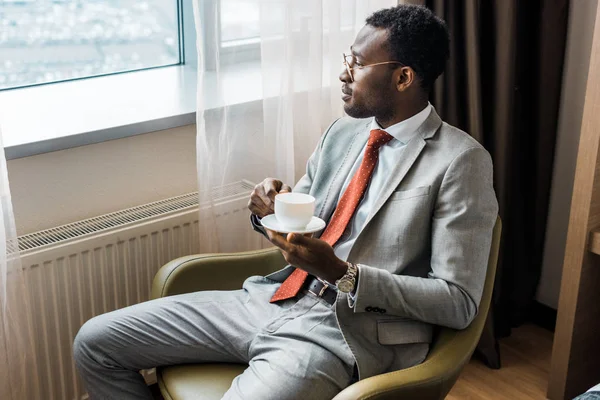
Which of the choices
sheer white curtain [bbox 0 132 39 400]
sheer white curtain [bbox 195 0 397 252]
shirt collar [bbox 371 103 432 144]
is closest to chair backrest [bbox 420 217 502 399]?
shirt collar [bbox 371 103 432 144]

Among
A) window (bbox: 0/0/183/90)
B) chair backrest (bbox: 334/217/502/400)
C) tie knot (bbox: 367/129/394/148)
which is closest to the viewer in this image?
chair backrest (bbox: 334/217/502/400)

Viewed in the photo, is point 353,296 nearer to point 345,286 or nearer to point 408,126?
point 345,286

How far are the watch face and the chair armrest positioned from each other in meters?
0.48

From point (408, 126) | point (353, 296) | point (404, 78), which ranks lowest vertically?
point (353, 296)

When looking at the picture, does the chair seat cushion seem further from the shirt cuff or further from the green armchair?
the shirt cuff

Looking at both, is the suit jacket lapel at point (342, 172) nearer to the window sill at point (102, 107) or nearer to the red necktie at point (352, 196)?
the red necktie at point (352, 196)

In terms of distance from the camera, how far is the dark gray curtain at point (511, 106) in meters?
2.53

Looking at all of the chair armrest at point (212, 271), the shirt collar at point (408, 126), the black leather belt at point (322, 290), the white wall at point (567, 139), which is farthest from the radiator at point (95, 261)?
the white wall at point (567, 139)

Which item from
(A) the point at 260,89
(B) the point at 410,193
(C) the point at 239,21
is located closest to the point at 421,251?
(B) the point at 410,193

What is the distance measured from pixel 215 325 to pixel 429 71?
2.67 ft

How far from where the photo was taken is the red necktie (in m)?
1.91

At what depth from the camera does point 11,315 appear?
195 centimetres

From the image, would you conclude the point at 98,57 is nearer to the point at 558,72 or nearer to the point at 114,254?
the point at 114,254

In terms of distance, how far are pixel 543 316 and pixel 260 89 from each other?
4.91 ft
